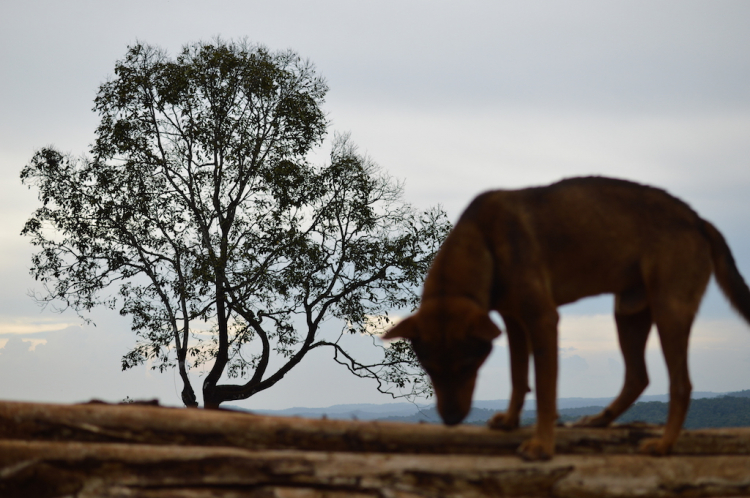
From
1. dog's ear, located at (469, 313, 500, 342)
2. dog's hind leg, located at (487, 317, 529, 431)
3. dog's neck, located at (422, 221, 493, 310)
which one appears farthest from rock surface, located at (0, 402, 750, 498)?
dog's neck, located at (422, 221, 493, 310)

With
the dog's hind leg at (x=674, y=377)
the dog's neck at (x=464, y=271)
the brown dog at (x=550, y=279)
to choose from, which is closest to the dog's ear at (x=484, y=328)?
the brown dog at (x=550, y=279)

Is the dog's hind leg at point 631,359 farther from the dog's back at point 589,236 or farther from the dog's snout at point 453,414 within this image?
the dog's snout at point 453,414

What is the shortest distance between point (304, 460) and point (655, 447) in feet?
8.27

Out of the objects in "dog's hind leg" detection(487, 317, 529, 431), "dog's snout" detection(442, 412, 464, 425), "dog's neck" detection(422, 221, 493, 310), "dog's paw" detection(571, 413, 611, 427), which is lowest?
"dog's paw" detection(571, 413, 611, 427)

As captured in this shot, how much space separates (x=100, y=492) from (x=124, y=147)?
2040cm

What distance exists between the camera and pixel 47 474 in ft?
13.5

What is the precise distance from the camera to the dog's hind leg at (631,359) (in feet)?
16.9

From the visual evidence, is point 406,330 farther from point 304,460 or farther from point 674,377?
point 674,377

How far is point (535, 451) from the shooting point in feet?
13.6

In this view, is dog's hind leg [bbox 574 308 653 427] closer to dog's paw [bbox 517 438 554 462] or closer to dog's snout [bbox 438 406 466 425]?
dog's paw [bbox 517 438 554 462]

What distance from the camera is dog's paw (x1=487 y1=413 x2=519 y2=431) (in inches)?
182

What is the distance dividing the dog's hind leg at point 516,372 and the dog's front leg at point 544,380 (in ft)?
1.56

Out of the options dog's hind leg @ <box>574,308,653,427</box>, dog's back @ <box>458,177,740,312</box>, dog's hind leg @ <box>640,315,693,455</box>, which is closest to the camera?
dog's back @ <box>458,177,740,312</box>

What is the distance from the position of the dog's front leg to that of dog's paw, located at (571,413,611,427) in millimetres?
1025
